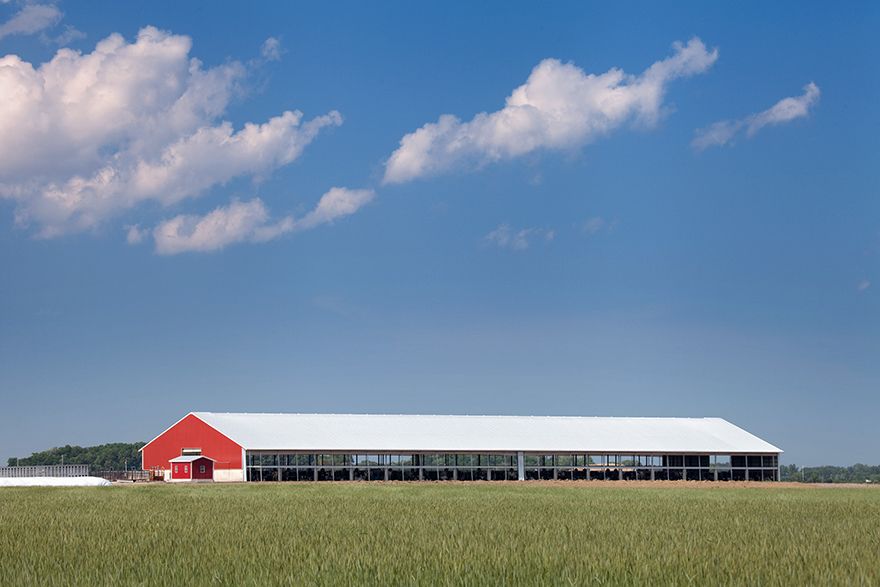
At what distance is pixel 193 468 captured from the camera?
78.4 metres

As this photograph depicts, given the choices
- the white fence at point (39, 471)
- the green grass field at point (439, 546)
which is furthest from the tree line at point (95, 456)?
the green grass field at point (439, 546)

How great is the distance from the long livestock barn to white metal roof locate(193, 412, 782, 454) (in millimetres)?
78

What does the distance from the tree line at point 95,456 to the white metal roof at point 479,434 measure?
8495cm

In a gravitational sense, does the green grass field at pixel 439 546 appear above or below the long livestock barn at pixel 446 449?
above

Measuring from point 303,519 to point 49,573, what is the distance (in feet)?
39.8

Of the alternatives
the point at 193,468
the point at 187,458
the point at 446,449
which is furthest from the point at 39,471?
the point at 446,449

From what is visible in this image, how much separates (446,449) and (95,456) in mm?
101835

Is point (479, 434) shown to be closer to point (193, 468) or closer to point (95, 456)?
point (193, 468)

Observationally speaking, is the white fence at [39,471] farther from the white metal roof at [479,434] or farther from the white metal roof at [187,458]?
the white metal roof at [479,434]

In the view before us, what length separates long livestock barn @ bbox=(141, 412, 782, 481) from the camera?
79562mm

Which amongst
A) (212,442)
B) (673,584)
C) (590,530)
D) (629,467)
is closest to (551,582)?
A: (673,584)

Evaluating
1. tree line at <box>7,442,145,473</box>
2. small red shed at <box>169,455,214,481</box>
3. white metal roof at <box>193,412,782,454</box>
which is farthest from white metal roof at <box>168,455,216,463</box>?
tree line at <box>7,442,145,473</box>

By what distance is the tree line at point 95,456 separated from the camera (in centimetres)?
16488

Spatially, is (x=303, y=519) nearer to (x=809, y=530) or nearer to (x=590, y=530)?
(x=590, y=530)
